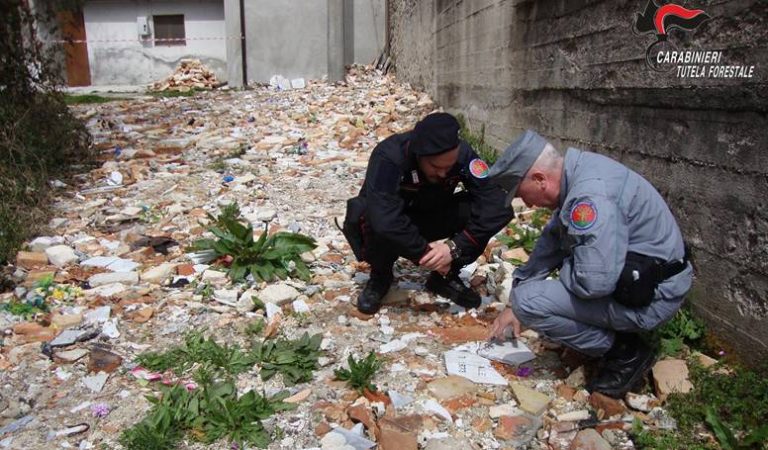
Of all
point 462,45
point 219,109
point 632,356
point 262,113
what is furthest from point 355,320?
Answer: point 219,109

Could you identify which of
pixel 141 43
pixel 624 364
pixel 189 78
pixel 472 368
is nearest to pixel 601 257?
pixel 624 364

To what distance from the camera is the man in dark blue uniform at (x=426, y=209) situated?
2980 mm

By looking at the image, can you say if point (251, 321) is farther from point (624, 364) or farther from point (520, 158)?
point (624, 364)

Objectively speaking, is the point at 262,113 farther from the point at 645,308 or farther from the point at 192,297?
the point at 645,308

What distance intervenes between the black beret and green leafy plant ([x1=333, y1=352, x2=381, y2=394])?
1035mm

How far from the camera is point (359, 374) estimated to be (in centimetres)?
276

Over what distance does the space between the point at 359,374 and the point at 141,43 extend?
1660cm

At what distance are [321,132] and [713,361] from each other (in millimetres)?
6601

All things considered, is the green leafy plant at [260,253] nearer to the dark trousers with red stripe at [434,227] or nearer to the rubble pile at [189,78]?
the dark trousers with red stripe at [434,227]

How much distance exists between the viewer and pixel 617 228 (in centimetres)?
218

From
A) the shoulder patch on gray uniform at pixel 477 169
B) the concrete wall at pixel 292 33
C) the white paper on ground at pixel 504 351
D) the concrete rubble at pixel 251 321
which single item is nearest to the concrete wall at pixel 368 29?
the concrete wall at pixel 292 33

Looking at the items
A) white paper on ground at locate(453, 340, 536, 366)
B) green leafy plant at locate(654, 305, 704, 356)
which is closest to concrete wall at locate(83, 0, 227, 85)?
white paper on ground at locate(453, 340, 536, 366)

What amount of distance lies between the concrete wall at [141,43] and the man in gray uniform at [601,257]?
15585 mm

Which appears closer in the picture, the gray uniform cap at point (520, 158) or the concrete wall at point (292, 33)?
the gray uniform cap at point (520, 158)
